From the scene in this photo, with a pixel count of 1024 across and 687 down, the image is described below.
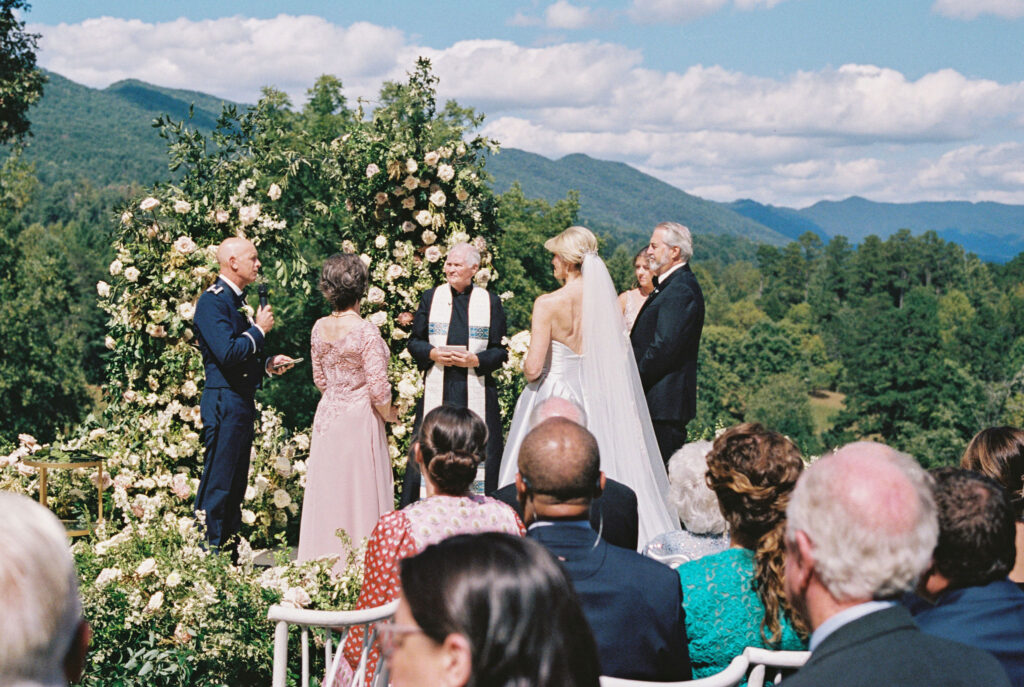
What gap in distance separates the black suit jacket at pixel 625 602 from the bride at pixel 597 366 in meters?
3.08

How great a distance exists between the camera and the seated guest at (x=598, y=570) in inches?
101

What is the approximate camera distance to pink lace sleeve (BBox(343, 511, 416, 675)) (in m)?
3.06

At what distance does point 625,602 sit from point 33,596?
5.25ft

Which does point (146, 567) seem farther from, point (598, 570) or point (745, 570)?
point (745, 570)

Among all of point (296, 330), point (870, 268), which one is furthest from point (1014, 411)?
point (870, 268)

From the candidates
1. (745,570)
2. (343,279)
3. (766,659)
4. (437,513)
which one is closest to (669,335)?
(343,279)

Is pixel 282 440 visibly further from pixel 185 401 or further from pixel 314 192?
pixel 314 192

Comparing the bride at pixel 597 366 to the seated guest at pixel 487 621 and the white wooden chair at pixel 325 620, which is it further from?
the seated guest at pixel 487 621

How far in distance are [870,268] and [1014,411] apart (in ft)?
212

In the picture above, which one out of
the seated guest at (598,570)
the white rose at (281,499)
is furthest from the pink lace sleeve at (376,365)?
the seated guest at (598,570)

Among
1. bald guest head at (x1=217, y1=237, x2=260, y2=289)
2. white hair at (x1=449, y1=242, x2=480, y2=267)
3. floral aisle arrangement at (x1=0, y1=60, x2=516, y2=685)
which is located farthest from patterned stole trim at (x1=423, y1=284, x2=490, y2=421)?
bald guest head at (x1=217, y1=237, x2=260, y2=289)

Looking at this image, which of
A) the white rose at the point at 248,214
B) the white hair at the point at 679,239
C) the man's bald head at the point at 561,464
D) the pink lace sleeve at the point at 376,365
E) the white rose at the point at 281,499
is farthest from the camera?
the white rose at the point at 248,214

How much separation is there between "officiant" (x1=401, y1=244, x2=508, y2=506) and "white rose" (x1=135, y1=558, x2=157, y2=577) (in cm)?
219

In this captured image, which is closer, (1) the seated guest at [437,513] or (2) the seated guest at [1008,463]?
(1) the seated guest at [437,513]
